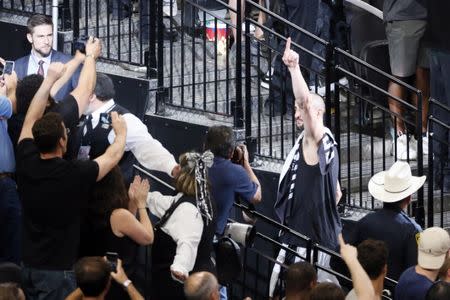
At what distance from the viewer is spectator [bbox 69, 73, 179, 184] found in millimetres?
12336

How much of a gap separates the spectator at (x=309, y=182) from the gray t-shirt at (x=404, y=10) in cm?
262

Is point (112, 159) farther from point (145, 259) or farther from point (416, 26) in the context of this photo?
point (416, 26)

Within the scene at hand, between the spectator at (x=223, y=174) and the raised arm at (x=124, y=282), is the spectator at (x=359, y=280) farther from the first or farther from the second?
the spectator at (x=223, y=174)

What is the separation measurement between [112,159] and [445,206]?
165 inches

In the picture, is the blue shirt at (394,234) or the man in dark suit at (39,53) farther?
the man in dark suit at (39,53)

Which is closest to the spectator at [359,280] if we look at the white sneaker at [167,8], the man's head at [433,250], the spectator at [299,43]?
the man's head at [433,250]

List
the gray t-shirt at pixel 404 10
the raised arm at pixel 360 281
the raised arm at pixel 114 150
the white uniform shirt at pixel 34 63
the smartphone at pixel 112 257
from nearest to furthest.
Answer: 1. the raised arm at pixel 360 281
2. the smartphone at pixel 112 257
3. the raised arm at pixel 114 150
4. the white uniform shirt at pixel 34 63
5. the gray t-shirt at pixel 404 10

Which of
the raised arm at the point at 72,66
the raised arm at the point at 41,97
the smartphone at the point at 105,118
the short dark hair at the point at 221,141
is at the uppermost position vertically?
the raised arm at the point at 72,66

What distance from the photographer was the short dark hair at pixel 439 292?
34.0 feet

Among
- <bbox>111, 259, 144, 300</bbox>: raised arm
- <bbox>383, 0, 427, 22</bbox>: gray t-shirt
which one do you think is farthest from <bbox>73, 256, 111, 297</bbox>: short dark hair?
<bbox>383, 0, 427, 22</bbox>: gray t-shirt

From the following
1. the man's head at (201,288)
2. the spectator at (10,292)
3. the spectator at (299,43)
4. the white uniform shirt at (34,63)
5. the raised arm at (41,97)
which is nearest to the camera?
the spectator at (10,292)

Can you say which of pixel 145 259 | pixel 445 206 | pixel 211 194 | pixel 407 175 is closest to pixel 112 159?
pixel 211 194

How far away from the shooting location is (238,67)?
13.9 metres

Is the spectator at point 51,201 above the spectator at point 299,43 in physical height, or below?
below
